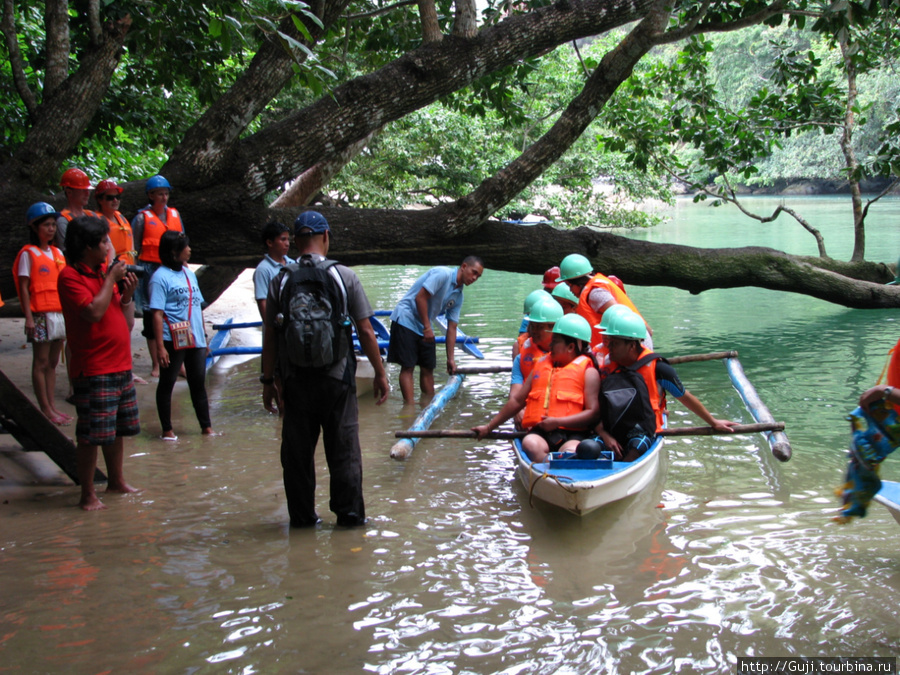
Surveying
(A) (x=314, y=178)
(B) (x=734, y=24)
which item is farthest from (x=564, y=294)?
(A) (x=314, y=178)

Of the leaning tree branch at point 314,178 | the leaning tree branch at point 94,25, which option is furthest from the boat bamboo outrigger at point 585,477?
the leaning tree branch at point 314,178

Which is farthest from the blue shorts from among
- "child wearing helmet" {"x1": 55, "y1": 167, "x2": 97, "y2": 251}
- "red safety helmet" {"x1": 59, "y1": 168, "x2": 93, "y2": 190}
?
"red safety helmet" {"x1": 59, "y1": 168, "x2": 93, "y2": 190}

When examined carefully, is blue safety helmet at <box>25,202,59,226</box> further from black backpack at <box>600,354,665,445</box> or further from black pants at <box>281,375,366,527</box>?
black backpack at <box>600,354,665,445</box>

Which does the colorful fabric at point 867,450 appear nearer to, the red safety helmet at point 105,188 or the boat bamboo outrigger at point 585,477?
the boat bamboo outrigger at point 585,477

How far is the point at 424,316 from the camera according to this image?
8016mm

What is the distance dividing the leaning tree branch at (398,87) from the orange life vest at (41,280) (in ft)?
7.00

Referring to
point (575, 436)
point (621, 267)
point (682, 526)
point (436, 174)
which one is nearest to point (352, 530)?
point (575, 436)

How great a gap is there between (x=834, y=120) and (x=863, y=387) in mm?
5028

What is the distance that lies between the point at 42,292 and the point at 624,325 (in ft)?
15.5

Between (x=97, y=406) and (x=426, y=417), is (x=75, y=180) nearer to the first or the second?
(x=97, y=406)

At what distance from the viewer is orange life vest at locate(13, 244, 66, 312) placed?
666 centimetres

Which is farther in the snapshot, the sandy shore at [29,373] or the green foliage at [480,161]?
the green foliage at [480,161]

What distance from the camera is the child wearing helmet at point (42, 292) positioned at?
6613 millimetres

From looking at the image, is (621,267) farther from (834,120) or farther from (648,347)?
(834,120)
